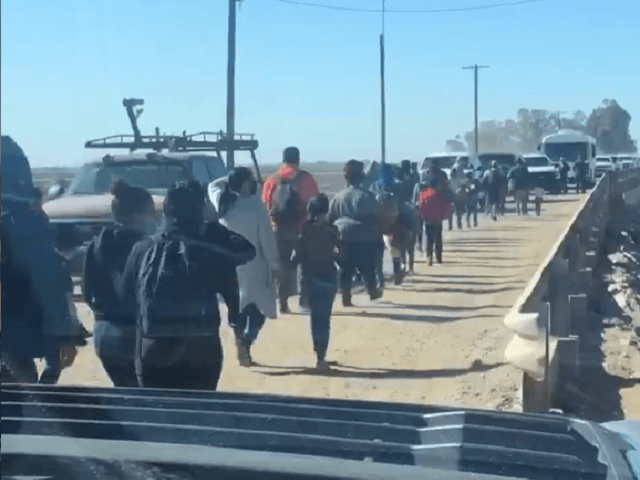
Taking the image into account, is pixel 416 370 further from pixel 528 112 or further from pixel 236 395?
pixel 236 395

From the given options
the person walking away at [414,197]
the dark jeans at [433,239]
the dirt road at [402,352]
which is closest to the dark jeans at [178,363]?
the dirt road at [402,352]

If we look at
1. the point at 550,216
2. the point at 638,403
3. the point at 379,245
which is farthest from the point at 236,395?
the point at 550,216

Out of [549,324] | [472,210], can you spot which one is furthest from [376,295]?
[472,210]

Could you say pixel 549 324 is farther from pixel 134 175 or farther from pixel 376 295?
pixel 376 295

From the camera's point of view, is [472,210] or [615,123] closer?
[615,123]

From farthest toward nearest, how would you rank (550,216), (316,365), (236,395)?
(550,216)
(316,365)
(236,395)

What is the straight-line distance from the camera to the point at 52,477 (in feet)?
8.18

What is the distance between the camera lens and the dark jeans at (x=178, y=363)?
535 cm

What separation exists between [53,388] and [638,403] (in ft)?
20.1

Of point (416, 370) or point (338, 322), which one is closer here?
point (416, 370)

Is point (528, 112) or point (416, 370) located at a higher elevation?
point (528, 112)

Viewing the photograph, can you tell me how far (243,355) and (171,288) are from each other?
2.73 m

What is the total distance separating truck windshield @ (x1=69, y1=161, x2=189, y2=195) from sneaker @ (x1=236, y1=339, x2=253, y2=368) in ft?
5.54

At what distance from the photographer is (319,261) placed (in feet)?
28.0
